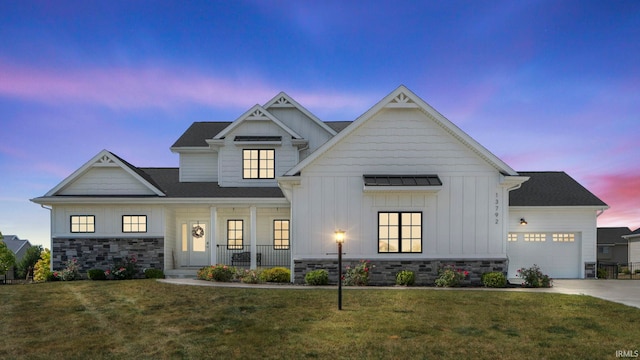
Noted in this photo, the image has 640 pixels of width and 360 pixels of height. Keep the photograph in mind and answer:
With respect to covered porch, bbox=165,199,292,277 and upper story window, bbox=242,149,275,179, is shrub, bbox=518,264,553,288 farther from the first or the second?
upper story window, bbox=242,149,275,179

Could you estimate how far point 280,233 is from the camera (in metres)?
21.7

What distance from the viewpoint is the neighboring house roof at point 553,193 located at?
2005 cm

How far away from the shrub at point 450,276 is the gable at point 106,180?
43.1 feet

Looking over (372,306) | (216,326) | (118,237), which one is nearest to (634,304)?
(372,306)

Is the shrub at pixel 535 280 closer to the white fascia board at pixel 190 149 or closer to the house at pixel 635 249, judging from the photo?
the white fascia board at pixel 190 149

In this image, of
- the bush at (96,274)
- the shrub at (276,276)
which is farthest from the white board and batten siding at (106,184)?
the shrub at (276,276)

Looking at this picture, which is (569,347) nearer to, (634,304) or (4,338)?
(634,304)

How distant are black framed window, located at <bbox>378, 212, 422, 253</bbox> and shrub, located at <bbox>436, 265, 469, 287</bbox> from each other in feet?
3.90

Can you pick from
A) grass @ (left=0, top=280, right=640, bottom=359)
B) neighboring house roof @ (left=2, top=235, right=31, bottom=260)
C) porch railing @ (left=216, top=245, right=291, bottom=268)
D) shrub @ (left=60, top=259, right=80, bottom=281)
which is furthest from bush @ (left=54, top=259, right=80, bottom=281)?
neighboring house roof @ (left=2, top=235, right=31, bottom=260)

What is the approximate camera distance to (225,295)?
13.1m

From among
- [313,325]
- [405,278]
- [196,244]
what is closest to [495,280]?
[405,278]

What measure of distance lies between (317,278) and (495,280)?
21.3 ft

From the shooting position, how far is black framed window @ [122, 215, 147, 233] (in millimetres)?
19828

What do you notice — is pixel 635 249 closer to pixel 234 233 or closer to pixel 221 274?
pixel 234 233
